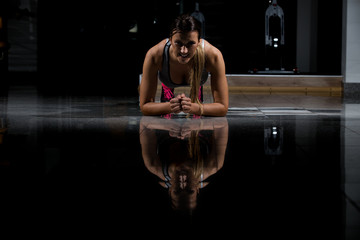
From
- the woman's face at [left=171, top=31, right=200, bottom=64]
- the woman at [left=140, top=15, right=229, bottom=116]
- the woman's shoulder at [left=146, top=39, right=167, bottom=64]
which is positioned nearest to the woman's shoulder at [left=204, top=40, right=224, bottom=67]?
the woman at [left=140, top=15, right=229, bottom=116]

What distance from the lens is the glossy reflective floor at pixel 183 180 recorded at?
1.40m

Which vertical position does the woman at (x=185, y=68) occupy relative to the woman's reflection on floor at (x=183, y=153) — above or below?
above

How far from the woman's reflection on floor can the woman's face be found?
1.70 ft

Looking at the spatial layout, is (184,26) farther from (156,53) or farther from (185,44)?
(156,53)

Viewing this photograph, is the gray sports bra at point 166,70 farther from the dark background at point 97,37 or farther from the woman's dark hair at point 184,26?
the dark background at point 97,37

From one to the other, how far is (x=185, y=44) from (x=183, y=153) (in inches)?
48.3

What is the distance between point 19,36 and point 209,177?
1425cm

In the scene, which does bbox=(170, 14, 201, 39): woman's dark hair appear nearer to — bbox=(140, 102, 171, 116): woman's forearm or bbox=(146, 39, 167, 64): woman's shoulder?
bbox=(146, 39, 167, 64): woman's shoulder

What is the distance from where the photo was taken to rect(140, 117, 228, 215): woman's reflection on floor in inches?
68.7

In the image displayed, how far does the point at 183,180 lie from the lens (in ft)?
6.17

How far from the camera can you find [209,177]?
6.37 ft

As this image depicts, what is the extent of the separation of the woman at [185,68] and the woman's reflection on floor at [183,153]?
0.41 ft

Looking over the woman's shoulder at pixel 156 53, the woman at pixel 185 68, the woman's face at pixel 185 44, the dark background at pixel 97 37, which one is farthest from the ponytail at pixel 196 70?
the dark background at pixel 97 37

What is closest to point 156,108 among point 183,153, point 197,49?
point 197,49
